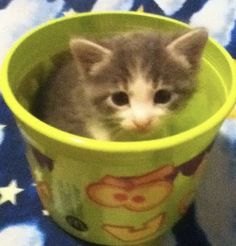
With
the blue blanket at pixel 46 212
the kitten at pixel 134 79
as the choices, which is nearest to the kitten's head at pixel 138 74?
the kitten at pixel 134 79

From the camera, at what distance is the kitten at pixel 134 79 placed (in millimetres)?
722

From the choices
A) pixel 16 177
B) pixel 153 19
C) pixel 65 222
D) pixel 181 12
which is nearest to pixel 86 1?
pixel 181 12

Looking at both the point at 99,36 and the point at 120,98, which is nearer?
the point at 120,98

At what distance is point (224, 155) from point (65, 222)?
330 mm

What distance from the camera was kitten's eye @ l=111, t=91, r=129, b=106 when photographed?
0.73 meters

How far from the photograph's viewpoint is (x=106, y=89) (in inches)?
29.6

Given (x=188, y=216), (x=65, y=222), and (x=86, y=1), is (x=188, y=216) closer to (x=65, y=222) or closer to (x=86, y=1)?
(x=65, y=222)

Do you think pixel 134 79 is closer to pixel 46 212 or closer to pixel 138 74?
pixel 138 74

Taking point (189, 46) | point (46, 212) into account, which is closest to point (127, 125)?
point (189, 46)

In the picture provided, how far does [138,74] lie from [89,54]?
0.08 meters

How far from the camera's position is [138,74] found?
73 cm

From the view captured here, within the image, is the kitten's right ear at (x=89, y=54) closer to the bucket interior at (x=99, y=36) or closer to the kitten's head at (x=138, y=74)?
the kitten's head at (x=138, y=74)

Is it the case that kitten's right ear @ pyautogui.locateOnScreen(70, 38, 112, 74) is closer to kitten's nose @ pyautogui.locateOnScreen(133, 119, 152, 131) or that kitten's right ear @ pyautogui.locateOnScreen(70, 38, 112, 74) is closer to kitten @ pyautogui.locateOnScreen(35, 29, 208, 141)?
kitten @ pyautogui.locateOnScreen(35, 29, 208, 141)

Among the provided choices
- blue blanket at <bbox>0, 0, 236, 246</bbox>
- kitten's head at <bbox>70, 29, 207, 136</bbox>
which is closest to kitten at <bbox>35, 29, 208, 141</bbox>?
kitten's head at <bbox>70, 29, 207, 136</bbox>
